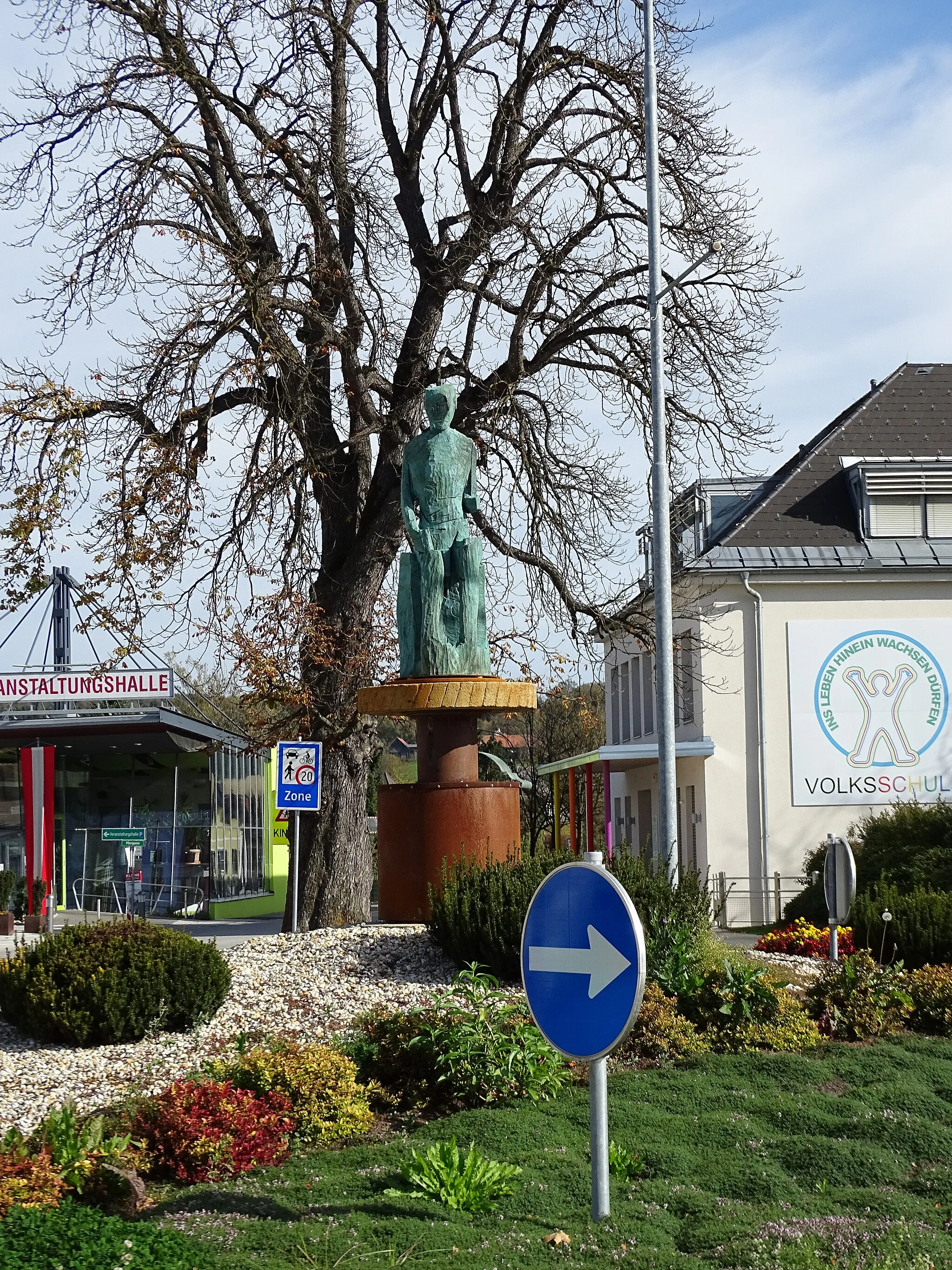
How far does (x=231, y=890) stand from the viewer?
1526 inches

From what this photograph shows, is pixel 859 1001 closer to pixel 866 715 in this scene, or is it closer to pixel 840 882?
pixel 840 882

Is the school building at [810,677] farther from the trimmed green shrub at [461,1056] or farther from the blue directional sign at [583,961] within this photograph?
the blue directional sign at [583,961]

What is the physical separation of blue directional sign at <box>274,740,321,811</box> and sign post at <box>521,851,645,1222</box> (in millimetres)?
10201

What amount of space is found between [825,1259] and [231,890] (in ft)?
113

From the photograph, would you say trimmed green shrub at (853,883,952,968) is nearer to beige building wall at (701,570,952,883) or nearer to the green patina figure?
the green patina figure

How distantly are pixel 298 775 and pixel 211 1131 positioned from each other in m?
8.51

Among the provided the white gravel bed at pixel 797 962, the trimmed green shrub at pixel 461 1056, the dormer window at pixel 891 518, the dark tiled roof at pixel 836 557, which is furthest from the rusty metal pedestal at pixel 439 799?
the dormer window at pixel 891 518

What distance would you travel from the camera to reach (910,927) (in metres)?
13.1

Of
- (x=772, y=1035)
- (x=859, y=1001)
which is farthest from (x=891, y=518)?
(x=772, y=1035)

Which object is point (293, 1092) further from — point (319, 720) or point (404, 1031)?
point (319, 720)

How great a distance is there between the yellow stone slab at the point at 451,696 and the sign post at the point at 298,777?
7.05ft

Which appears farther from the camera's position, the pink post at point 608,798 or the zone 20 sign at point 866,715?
the pink post at point 608,798

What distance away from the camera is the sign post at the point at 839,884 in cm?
1253

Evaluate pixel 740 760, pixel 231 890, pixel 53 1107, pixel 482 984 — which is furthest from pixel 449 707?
pixel 231 890
